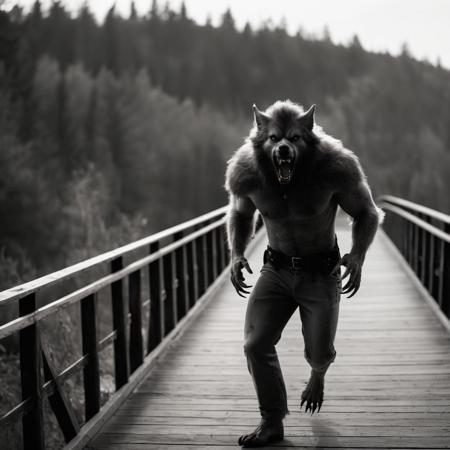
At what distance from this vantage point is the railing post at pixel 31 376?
284cm

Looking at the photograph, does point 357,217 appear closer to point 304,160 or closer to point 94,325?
point 304,160

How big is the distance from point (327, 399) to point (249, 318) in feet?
3.44

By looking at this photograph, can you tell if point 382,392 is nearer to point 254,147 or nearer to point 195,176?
point 254,147

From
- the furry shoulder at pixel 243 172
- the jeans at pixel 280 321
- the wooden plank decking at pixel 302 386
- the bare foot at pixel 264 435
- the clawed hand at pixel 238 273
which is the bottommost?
the wooden plank decking at pixel 302 386

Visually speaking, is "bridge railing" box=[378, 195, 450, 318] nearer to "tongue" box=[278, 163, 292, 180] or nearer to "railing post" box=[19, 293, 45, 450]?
"tongue" box=[278, 163, 292, 180]

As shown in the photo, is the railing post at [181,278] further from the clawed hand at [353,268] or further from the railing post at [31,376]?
the railing post at [31,376]

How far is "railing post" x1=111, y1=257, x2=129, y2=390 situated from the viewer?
13.9 ft

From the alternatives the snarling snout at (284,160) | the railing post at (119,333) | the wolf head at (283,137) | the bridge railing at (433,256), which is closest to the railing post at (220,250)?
the bridge railing at (433,256)

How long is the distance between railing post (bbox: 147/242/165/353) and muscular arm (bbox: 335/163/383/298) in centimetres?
230

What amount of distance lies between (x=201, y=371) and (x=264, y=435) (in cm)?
151

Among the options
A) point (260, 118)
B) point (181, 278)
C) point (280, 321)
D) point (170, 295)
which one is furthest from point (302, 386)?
point (181, 278)

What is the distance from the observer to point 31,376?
2.85 meters

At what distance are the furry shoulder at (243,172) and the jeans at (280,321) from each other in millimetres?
405

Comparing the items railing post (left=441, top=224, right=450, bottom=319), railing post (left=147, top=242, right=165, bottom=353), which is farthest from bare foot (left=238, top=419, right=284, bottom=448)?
railing post (left=441, top=224, right=450, bottom=319)
